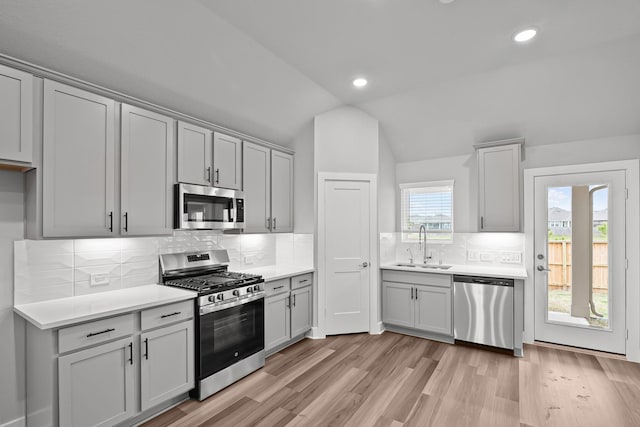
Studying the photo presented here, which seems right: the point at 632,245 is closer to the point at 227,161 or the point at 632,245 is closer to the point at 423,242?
the point at 423,242

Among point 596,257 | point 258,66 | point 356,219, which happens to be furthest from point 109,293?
point 596,257

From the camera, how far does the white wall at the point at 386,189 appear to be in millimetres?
4547

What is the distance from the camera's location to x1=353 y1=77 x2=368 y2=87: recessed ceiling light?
3656 millimetres

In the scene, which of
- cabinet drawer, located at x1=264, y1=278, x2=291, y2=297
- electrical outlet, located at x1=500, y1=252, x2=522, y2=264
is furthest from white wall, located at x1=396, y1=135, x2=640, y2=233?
cabinet drawer, located at x1=264, y1=278, x2=291, y2=297

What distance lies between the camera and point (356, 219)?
4.38 m

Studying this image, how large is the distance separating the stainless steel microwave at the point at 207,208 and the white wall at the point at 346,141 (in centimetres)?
129

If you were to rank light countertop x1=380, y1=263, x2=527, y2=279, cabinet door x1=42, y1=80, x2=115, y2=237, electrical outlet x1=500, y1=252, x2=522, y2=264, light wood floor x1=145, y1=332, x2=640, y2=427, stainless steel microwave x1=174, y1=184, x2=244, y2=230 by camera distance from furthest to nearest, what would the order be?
electrical outlet x1=500, y1=252, x2=522, y2=264 → light countertop x1=380, y1=263, x2=527, y2=279 → stainless steel microwave x1=174, y1=184, x2=244, y2=230 → light wood floor x1=145, y1=332, x2=640, y2=427 → cabinet door x1=42, y1=80, x2=115, y2=237

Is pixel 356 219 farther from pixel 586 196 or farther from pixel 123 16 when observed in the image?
pixel 123 16

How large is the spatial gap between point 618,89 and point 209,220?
4.49 m

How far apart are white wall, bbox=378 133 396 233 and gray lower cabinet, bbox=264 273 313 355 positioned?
4.45ft

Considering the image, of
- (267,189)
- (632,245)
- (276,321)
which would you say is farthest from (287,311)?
(632,245)

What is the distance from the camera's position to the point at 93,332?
7.01 feet

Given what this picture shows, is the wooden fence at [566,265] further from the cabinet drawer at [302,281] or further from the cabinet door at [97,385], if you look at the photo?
the cabinet door at [97,385]

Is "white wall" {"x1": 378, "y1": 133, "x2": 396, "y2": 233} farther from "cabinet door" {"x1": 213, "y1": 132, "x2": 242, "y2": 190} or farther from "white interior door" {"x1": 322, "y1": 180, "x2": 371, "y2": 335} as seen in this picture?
"cabinet door" {"x1": 213, "y1": 132, "x2": 242, "y2": 190}
